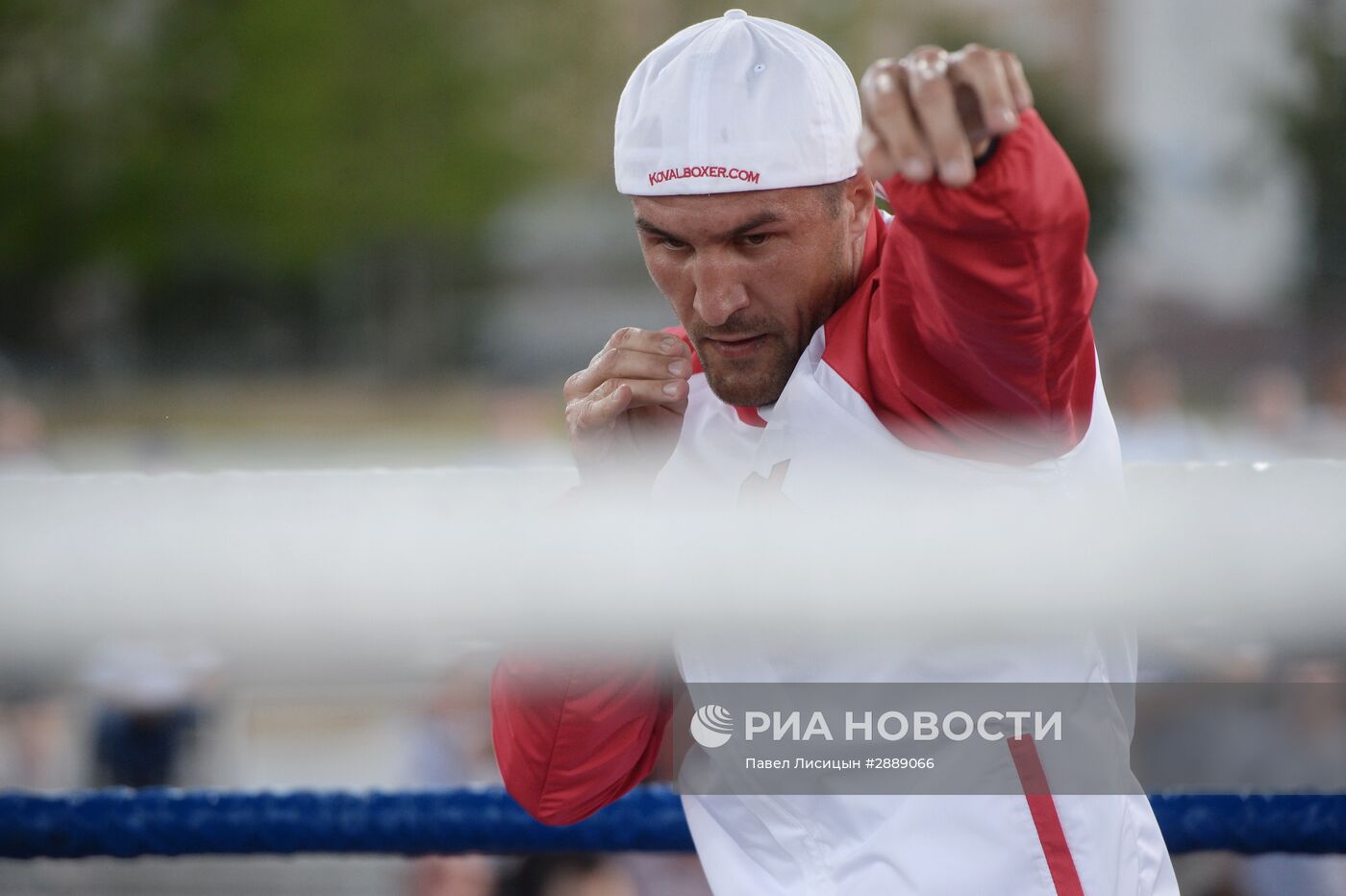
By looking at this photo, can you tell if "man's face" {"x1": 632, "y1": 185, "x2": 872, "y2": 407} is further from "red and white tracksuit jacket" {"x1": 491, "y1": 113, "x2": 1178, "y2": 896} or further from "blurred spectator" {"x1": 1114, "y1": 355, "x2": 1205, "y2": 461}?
"blurred spectator" {"x1": 1114, "y1": 355, "x2": 1205, "y2": 461}

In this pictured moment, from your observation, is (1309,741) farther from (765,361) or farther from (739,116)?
(739,116)

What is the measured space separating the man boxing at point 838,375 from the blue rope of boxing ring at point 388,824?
22 centimetres

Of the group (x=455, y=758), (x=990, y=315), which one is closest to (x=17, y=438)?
(x=455, y=758)

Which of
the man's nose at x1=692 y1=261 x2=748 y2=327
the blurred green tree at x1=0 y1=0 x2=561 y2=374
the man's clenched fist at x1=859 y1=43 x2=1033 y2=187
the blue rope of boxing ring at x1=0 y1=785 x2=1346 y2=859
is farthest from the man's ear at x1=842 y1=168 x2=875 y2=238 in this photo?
the blurred green tree at x1=0 y1=0 x2=561 y2=374

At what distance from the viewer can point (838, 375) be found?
117 cm

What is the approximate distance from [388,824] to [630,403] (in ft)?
1.90

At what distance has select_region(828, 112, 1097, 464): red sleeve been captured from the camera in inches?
36.5

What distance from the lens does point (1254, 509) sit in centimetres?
80

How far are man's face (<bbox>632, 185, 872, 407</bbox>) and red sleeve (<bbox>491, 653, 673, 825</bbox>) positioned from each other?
0.94 ft

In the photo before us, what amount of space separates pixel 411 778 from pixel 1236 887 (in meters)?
2.16

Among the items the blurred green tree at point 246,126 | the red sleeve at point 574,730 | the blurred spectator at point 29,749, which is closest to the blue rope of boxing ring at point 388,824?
the red sleeve at point 574,730

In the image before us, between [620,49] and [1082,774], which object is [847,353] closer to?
[1082,774]

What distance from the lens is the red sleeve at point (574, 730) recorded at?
1.33m

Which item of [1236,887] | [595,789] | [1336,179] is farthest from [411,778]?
[1336,179]
